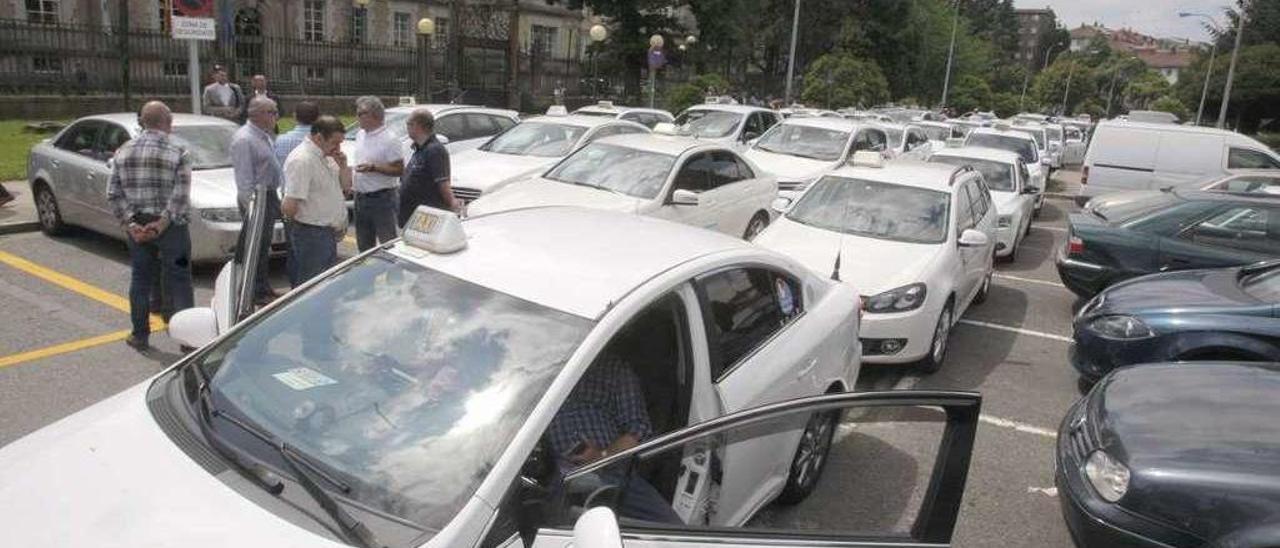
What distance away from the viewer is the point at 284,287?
311 inches

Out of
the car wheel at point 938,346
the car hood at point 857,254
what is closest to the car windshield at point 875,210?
the car hood at point 857,254

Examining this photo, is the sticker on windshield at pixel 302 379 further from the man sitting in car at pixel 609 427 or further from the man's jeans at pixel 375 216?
the man's jeans at pixel 375 216

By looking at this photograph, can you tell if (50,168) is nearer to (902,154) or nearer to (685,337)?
(685,337)

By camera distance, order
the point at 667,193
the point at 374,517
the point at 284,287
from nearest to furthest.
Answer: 1. the point at 374,517
2. the point at 284,287
3. the point at 667,193

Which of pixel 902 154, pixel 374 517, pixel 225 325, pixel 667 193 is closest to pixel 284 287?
pixel 667 193

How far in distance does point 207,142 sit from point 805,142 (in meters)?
8.94

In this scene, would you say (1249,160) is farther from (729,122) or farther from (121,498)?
(121,498)

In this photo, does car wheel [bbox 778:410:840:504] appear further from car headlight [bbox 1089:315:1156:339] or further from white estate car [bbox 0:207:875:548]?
car headlight [bbox 1089:315:1156:339]

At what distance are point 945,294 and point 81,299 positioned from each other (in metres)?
7.10

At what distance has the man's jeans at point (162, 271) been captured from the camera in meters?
5.91

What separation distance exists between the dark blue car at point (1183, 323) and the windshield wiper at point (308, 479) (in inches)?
211

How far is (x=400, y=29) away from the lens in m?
42.5

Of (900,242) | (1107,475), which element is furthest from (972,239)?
(1107,475)

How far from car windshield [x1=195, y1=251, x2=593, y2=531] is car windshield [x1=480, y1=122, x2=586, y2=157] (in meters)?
8.76
